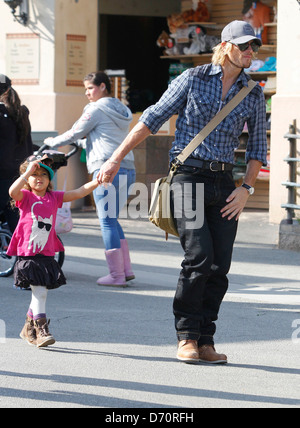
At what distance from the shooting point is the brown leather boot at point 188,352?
5945 millimetres

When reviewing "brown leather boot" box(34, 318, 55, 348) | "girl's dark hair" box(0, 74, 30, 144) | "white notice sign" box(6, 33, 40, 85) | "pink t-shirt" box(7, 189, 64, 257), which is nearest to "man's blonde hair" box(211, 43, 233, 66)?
"pink t-shirt" box(7, 189, 64, 257)

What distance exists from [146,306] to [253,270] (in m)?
2.22

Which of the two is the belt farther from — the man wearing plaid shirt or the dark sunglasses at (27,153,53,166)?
the dark sunglasses at (27,153,53,166)

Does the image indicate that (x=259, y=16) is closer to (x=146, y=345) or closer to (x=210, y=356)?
(x=146, y=345)

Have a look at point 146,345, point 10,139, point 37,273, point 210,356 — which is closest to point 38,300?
point 37,273

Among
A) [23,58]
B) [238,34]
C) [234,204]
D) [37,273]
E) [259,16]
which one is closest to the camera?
[238,34]

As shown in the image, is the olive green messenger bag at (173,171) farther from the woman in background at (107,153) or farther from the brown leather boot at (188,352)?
the woman in background at (107,153)

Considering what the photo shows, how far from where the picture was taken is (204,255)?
581 cm

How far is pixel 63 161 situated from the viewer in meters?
7.31

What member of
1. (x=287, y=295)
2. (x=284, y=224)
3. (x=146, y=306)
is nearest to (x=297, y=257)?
(x=284, y=224)

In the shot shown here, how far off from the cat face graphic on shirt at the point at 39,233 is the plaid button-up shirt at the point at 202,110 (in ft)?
3.79

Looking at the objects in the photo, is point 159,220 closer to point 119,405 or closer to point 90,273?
point 119,405

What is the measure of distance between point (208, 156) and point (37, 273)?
1.46m

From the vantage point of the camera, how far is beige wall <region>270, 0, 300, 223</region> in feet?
42.6
